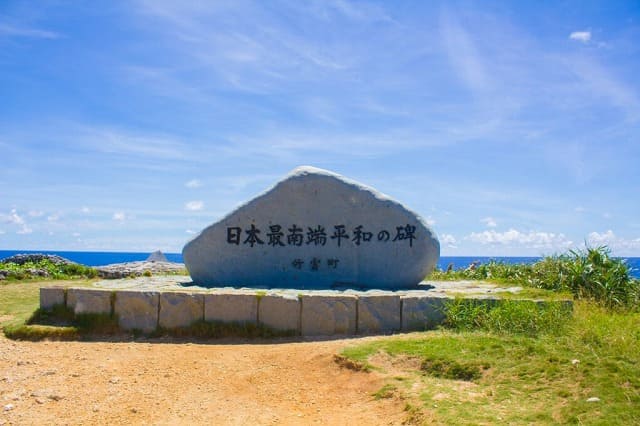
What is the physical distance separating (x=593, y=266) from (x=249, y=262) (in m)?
6.08

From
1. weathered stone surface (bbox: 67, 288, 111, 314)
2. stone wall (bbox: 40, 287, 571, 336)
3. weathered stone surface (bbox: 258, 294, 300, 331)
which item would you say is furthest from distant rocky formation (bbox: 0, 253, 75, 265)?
weathered stone surface (bbox: 258, 294, 300, 331)

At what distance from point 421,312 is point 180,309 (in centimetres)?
332

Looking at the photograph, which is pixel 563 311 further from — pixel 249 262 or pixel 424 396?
pixel 249 262

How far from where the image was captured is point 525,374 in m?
5.13

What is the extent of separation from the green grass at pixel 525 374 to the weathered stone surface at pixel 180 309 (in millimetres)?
2497

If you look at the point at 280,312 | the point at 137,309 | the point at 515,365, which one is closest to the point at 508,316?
the point at 515,365

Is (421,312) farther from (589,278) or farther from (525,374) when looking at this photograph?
(589,278)

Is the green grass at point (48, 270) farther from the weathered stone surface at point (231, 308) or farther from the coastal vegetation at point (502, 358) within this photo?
the weathered stone surface at point (231, 308)

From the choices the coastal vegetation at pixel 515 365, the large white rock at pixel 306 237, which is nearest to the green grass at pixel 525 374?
the coastal vegetation at pixel 515 365

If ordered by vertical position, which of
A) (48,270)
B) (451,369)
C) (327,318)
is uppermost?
(48,270)

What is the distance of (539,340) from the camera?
19.7ft

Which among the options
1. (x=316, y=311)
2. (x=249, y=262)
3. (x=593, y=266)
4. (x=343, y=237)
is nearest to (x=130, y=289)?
(x=249, y=262)

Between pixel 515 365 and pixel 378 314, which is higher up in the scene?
pixel 378 314

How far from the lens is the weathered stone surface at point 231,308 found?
25.4ft
